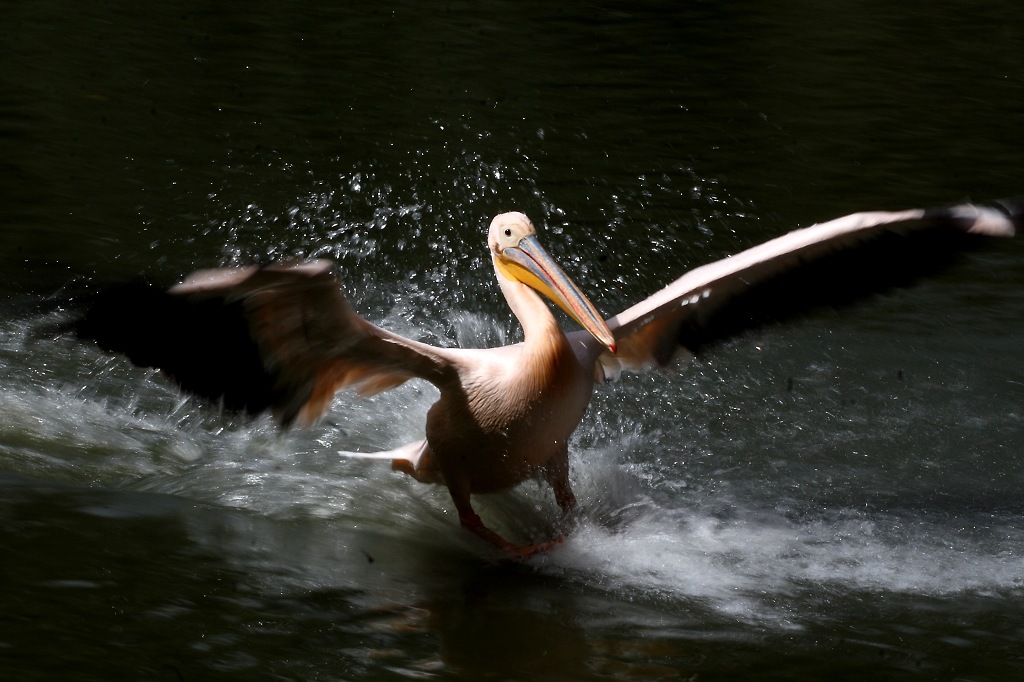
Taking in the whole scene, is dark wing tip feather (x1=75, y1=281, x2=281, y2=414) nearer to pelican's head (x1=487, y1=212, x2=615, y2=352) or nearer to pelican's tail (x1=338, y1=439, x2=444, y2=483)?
pelican's tail (x1=338, y1=439, x2=444, y2=483)

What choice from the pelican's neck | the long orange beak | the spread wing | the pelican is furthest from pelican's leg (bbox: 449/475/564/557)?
the long orange beak

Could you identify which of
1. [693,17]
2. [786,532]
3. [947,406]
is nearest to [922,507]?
[786,532]

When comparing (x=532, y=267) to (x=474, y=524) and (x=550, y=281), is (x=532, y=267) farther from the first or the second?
(x=474, y=524)

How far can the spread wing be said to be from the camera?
12.4 ft

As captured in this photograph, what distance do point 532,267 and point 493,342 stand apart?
5.02 feet

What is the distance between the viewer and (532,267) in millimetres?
4359

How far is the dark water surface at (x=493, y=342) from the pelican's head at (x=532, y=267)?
75 cm

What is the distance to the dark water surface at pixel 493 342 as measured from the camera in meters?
3.47

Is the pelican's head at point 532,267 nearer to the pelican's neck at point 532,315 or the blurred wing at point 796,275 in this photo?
the pelican's neck at point 532,315

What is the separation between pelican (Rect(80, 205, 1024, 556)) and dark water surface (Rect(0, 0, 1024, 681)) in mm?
209

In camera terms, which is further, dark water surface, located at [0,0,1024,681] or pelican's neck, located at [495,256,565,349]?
pelican's neck, located at [495,256,565,349]

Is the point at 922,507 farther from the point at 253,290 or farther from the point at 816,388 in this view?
the point at 253,290

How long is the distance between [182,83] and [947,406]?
594 cm

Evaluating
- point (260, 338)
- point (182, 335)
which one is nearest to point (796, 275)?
point (260, 338)
